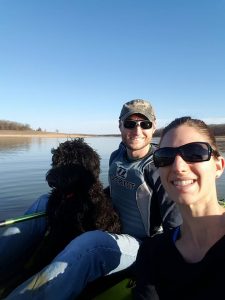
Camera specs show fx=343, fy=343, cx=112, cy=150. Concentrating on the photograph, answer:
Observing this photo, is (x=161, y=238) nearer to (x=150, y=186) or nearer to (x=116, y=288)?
(x=116, y=288)

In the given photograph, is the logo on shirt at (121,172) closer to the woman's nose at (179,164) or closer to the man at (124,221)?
the man at (124,221)

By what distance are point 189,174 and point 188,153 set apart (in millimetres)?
106

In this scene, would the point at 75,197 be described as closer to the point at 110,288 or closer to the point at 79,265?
the point at 79,265

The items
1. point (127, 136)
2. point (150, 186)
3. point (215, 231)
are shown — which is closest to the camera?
point (215, 231)

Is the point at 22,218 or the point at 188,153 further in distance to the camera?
the point at 22,218

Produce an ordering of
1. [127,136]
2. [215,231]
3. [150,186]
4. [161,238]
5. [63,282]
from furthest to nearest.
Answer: [127,136], [150,186], [63,282], [161,238], [215,231]

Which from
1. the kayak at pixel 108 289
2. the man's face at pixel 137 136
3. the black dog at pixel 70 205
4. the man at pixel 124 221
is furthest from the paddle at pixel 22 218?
the man's face at pixel 137 136

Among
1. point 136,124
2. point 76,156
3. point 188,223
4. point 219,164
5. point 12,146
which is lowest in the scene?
point 12,146

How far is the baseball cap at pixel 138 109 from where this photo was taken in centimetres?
343

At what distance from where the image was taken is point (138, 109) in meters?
3.42

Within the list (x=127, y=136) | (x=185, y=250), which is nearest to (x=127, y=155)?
(x=127, y=136)

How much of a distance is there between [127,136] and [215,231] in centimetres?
186

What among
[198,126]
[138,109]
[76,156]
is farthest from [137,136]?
[198,126]

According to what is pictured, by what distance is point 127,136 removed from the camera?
348 centimetres
